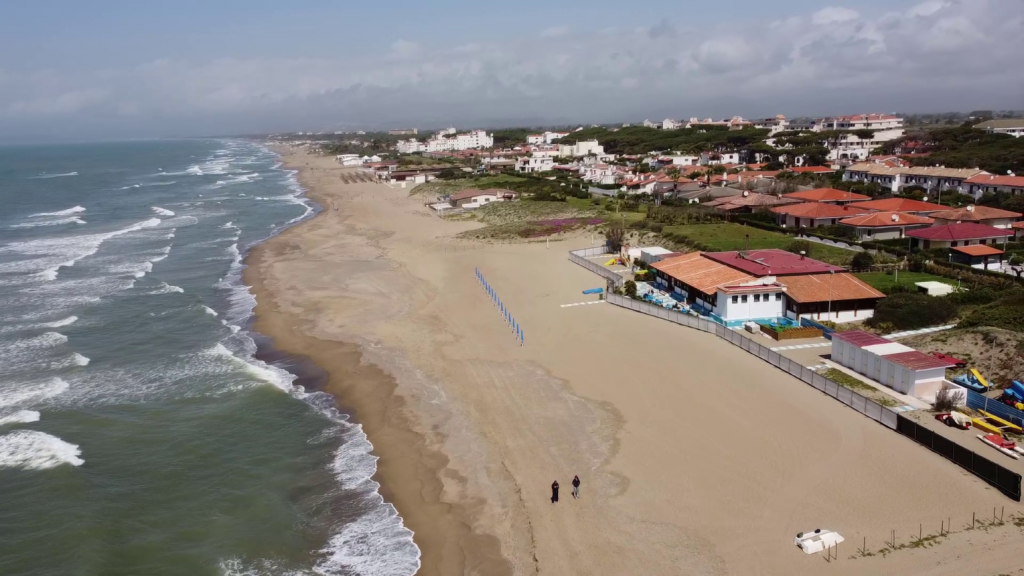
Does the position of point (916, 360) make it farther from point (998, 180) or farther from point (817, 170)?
point (817, 170)

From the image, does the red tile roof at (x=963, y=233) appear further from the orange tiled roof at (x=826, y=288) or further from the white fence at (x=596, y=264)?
the white fence at (x=596, y=264)

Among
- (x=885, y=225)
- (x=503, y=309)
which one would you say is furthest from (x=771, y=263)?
(x=885, y=225)

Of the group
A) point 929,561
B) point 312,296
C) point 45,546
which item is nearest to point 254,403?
point 45,546

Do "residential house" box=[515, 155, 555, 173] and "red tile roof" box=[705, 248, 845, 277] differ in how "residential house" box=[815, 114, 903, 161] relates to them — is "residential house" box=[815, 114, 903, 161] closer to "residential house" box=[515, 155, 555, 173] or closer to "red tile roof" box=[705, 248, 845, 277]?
"residential house" box=[515, 155, 555, 173]

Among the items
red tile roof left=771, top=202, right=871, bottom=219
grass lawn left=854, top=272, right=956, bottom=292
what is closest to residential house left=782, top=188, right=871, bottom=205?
red tile roof left=771, top=202, right=871, bottom=219

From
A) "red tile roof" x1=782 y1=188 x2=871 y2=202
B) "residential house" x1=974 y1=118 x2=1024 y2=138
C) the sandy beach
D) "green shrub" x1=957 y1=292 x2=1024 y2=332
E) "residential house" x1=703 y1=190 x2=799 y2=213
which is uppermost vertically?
"residential house" x1=974 y1=118 x2=1024 y2=138
